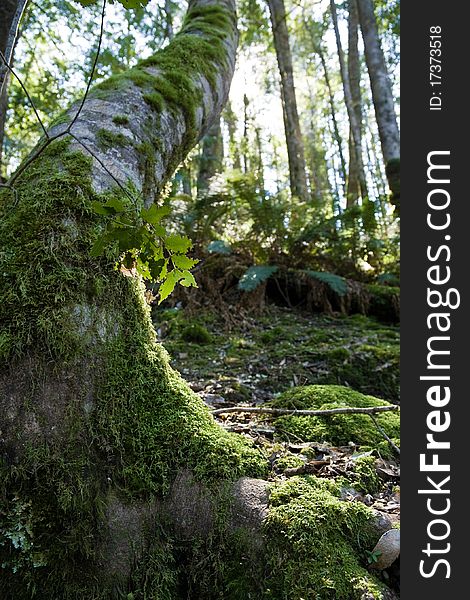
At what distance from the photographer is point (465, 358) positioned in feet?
5.20

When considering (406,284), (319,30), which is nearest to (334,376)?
(406,284)

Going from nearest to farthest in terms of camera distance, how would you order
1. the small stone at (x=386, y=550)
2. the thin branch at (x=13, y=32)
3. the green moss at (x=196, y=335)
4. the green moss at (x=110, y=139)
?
1. the small stone at (x=386, y=550)
2. the thin branch at (x=13, y=32)
3. the green moss at (x=110, y=139)
4. the green moss at (x=196, y=335)

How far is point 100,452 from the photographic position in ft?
5.02

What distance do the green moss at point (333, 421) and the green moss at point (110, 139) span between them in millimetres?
1618

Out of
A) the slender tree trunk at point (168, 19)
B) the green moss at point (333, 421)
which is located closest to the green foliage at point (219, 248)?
the green moss at point (333, 421)

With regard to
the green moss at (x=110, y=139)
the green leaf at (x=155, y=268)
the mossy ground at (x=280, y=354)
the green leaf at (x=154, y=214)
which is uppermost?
the green moss at (x=110, y=139)

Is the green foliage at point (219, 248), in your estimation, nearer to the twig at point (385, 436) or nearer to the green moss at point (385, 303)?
the green moss at point (385, 303)

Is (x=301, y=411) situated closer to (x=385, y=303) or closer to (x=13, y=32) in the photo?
(x=13, y=32)

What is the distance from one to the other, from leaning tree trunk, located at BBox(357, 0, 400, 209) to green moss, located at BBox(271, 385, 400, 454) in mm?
5288

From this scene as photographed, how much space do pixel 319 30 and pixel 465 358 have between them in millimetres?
20020

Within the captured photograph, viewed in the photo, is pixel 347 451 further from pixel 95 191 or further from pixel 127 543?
pixel 95 191

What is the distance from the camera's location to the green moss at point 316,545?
1.37 metres

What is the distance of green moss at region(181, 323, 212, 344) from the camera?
15.0 feet

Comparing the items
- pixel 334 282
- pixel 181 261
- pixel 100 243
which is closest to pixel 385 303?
pixel 334 282
